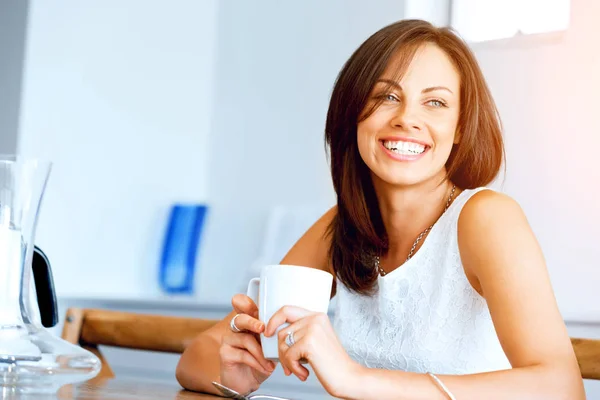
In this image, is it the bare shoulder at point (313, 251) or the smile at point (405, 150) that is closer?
the smile at point (405, 150)

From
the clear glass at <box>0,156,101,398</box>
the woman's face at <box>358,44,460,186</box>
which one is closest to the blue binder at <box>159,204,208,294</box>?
the woman's face at <box>358,44,460,186</box>

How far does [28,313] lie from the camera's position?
2.92ft

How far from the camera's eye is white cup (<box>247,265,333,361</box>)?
2.86ft

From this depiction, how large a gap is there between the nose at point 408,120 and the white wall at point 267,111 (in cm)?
125

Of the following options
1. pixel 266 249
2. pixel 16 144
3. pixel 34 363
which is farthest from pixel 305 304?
pixel 16 144

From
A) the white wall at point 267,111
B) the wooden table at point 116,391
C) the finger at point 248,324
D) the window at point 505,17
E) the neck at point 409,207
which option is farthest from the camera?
the white wall at point 267,111

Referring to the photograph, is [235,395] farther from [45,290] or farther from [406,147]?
[406,147]

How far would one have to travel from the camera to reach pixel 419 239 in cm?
Answer: 142

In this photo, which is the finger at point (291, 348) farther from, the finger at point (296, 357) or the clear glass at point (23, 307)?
the clear glass at point (23, 307)

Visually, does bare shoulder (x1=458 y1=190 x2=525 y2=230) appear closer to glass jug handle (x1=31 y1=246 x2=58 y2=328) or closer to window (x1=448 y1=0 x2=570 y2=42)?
glass jug handle (x1=31 y1=246 x2=58 y2=328)

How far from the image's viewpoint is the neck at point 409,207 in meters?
1.39

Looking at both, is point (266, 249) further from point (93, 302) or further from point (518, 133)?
point (518, 133)

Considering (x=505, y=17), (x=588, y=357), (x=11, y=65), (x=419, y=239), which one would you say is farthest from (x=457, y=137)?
(x=11, y=65)

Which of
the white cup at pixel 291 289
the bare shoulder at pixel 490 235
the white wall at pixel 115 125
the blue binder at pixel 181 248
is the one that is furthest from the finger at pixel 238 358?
the blue binder at pixel 181 248
